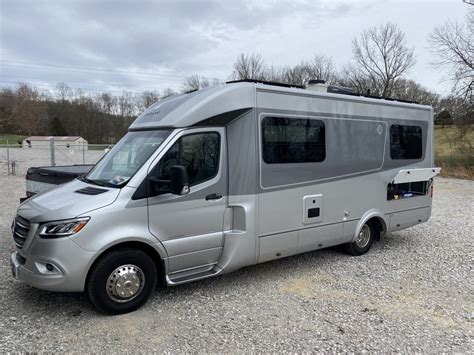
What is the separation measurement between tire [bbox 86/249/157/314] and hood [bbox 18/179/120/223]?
0.59m

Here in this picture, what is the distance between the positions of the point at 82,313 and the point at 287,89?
395 centimetres

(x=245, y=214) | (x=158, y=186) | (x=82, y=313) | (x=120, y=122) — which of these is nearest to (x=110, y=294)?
(x=82, y=313)

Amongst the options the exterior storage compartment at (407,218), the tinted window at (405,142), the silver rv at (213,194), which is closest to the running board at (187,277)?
the silver rv at (213,194)

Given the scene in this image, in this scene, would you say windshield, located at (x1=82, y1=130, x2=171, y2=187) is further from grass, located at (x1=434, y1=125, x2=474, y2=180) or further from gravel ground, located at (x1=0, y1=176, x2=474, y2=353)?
grass, located at (x1=434, y1=125, x2=474, y2=180)

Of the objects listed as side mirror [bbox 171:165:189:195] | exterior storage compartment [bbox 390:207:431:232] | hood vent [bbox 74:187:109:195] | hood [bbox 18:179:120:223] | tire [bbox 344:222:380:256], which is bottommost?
tire [bbox 344:222:380:256]

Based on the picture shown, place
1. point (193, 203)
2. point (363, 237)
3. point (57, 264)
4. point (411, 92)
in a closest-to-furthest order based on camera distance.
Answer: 1. point (57, 264)
2. point (193, 203)
3. point (363, 237)
4. point (411, 92)

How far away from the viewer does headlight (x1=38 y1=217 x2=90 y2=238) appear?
374cm

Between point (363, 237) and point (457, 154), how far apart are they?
22241mm

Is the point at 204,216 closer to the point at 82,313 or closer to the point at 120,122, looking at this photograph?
the point at 82,313

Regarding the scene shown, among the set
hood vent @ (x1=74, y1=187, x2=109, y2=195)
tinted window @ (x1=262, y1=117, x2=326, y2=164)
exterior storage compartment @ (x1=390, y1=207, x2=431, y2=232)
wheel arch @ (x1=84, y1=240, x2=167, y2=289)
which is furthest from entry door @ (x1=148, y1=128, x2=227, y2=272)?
exterior storage compartment @ (x1=390, y1=207, x2=431, y2=232)

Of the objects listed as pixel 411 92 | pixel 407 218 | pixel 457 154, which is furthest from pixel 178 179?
pixel 411 92

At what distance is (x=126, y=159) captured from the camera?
4629 millimetres

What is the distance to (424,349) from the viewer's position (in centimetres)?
358

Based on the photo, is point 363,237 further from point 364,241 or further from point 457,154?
point 457,154
